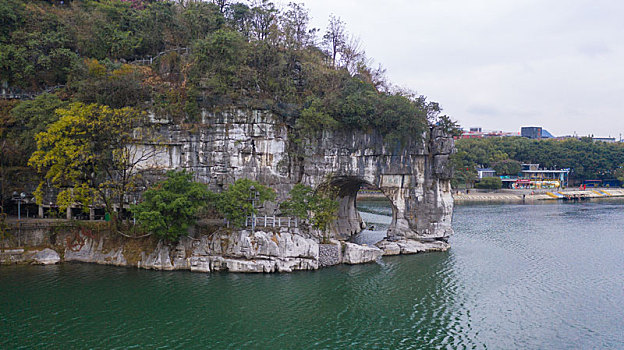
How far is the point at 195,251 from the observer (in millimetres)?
27594

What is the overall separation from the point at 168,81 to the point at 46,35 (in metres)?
12.0

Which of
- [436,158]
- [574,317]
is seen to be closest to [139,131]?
[436,158]

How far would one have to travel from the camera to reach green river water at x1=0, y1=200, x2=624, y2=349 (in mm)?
18219

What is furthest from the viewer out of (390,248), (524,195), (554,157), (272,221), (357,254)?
(554,157)

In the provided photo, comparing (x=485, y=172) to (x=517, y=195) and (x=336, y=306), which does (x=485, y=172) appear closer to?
(x=517, y=195)

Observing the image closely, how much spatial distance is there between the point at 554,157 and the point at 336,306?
8572 centimetres

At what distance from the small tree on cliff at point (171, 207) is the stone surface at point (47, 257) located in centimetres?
665

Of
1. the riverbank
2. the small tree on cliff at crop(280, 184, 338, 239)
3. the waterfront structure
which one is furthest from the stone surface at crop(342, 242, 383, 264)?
the waterfront structure

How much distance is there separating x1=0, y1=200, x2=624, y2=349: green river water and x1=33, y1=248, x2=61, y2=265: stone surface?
40.6 inches

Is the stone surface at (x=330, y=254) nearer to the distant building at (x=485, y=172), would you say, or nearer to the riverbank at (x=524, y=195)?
the riverbank at (x=524, y=195)

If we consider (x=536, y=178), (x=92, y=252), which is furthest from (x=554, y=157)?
(x=92, y=252)

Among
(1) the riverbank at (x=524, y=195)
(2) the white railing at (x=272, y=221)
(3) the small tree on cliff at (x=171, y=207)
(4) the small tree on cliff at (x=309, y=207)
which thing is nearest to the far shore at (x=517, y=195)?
A: (1) the riverbank at (x=524, y=195)

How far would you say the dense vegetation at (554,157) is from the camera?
290 feet

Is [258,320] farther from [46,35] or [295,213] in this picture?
[46,35]
